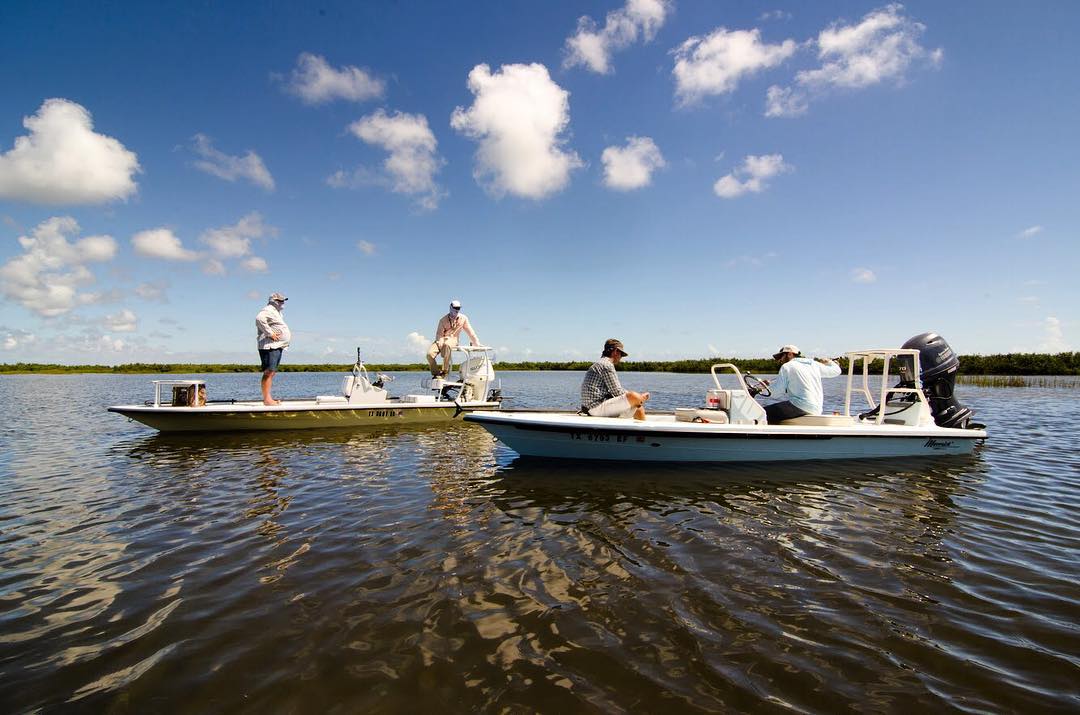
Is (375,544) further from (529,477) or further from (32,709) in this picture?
(529,477)

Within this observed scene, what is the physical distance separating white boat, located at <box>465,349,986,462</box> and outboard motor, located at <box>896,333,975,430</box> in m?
0.12

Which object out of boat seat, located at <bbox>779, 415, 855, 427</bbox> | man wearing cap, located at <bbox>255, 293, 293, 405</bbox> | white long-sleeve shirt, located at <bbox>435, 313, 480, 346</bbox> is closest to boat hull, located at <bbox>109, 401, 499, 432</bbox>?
man wearing cap, located at <bbox>255, 293, 293, 405</bbox>

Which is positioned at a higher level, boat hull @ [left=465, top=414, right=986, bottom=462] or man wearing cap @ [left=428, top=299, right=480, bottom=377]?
man wearing cap @ [left=428, top=299, right=480, bottom=377]

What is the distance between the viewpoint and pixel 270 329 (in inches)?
477

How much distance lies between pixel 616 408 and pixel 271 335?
9191mm

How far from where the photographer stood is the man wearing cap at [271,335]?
1212 centimetres

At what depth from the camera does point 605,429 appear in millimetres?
8477

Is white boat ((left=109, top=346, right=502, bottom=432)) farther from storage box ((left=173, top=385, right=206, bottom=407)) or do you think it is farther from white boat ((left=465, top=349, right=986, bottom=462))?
white boat ((left=465, top=349, right=986, bottom=462))

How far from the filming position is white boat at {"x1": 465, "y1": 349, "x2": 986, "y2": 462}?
861 cm

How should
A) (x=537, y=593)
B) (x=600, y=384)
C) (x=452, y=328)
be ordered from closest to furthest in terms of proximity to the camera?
(x=537, y=593)
(x=600, y=384)
(x=452, y=328)

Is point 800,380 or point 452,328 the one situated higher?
point 452,328

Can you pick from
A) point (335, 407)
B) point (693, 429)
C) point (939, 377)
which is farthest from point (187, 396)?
point (939, 377)

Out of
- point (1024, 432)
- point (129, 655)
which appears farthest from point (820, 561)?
point (1024, 432)

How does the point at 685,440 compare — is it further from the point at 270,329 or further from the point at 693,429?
the point at 270,329
